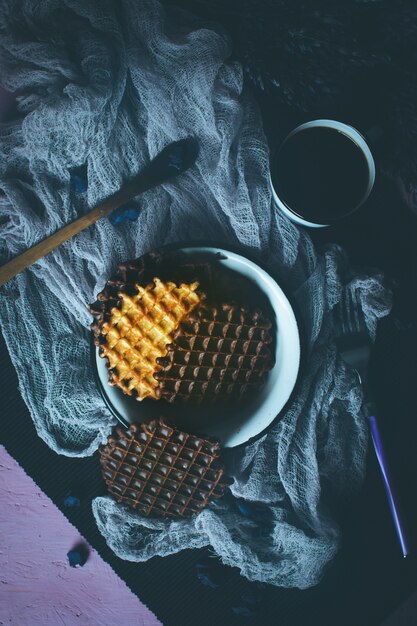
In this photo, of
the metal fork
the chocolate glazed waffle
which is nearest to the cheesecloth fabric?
the metal fork

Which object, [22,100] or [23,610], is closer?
[22,100]

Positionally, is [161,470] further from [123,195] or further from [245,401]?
[123,195]

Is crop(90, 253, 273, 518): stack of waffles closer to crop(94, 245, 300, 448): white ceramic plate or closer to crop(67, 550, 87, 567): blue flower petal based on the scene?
crop(94, 245, 300, 448): white ceramic plate

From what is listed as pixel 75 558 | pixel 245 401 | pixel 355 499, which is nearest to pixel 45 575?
pixel 75 558

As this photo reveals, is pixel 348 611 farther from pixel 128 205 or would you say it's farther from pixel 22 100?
pixel 22 100

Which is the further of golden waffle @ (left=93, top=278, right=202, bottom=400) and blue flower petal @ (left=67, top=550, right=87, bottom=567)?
blue flower petal @ (left=67, top=550, right=87, bottom=567)

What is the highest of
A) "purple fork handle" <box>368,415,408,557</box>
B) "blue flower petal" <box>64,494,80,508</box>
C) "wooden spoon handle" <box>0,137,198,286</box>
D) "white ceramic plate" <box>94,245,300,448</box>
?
"wooden spoon handle" <box>0,137,198,286</box>

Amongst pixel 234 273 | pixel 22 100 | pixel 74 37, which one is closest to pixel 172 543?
pixel 234 273
